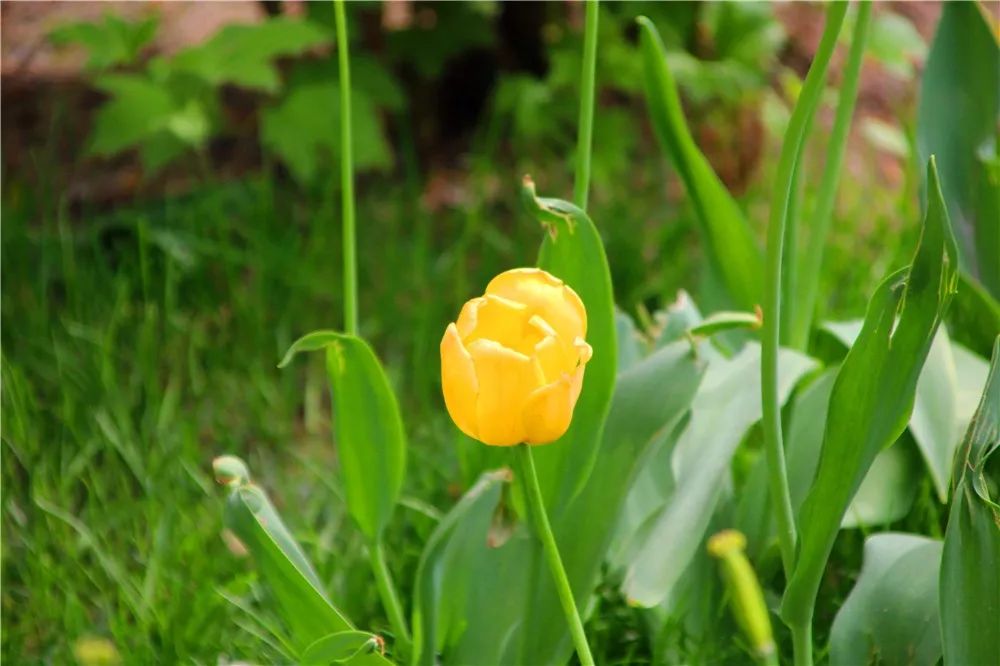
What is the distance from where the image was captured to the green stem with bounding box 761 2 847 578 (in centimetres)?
83

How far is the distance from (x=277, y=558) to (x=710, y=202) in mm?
655

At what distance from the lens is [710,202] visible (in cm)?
133

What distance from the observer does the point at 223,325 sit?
6.05 ft

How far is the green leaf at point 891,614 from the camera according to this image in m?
1.05

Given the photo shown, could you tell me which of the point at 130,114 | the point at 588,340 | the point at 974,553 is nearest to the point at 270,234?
the point at 130,114

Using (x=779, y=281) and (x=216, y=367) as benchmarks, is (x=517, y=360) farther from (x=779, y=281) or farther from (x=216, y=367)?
(x=216, y=367)

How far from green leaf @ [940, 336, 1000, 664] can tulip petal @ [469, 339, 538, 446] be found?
0.32m

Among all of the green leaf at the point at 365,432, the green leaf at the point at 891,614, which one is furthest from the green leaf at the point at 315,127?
the green leaf at the point at 891,614

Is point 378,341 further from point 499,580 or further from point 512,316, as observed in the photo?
point 512,316

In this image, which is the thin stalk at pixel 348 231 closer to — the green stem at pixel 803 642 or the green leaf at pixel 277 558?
the green leaf at pixel 277 558

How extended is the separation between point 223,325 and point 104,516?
1.42 feet

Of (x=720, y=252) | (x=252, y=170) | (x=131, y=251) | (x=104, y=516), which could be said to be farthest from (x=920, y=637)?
(x=252, y=170)

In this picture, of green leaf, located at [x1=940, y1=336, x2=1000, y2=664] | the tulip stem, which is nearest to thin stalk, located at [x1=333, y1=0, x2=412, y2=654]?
the tulip stem

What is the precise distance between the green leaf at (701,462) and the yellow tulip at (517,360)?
271mm
